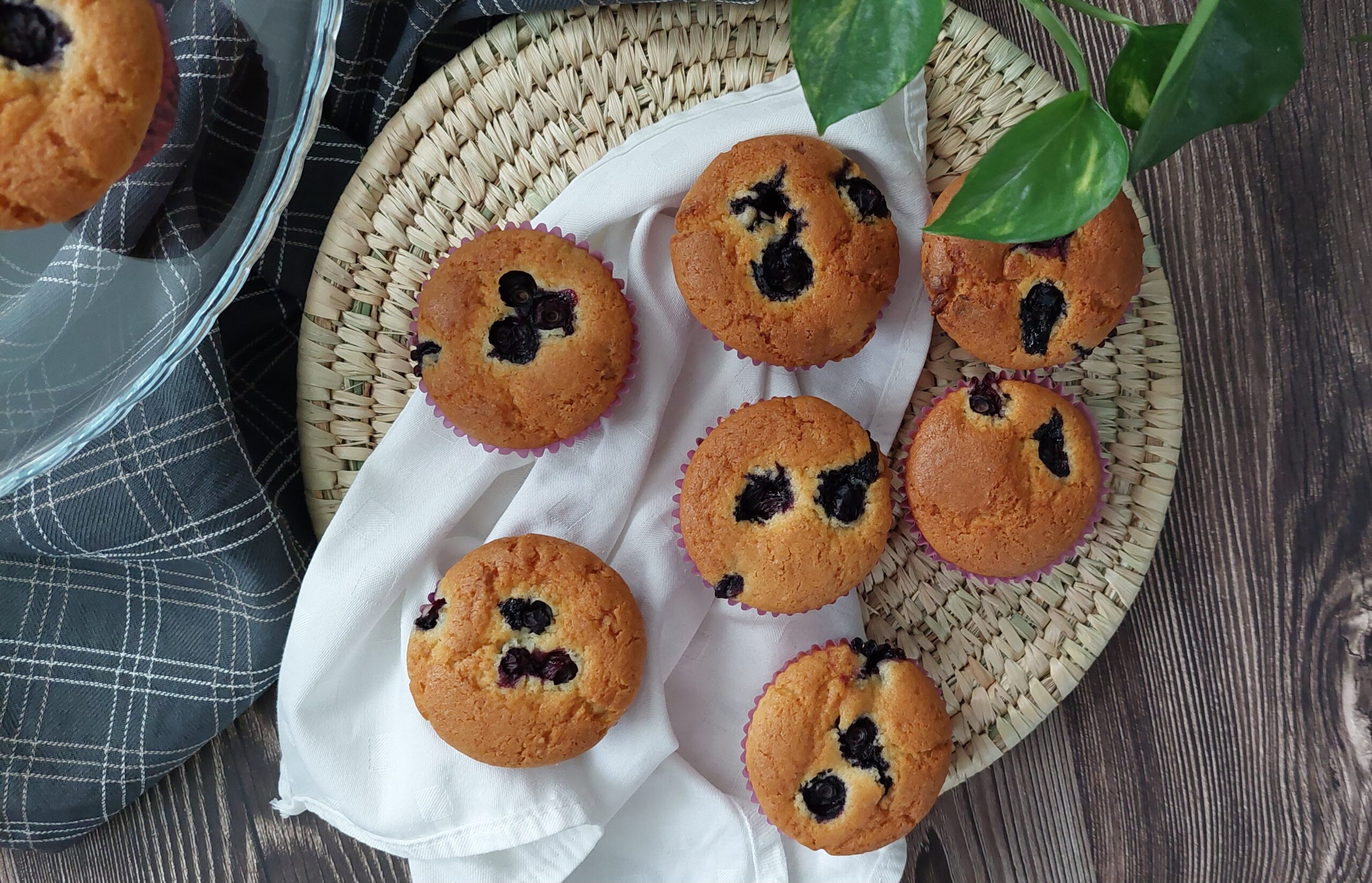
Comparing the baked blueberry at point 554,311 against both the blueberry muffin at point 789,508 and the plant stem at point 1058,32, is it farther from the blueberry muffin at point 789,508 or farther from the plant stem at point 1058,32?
the plant stem at point 1058,32

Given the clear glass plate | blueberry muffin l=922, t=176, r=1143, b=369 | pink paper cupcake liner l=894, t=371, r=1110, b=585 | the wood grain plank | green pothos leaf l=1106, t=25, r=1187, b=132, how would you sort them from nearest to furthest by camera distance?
green pothos leaf l=1106, t=25, r=1187, b=132 → the clear glass plate → blueberry muffin l=922, t=176, r=1143, b=369 → pink paper cupcake liner l=894, t=371, r=1110, b=585 → the wood grain plank

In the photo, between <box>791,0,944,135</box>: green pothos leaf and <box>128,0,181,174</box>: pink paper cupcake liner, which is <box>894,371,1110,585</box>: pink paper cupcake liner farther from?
<box>128,0,181,174</box>: pink paper cupcake liner

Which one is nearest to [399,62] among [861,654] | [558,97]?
[558,97]

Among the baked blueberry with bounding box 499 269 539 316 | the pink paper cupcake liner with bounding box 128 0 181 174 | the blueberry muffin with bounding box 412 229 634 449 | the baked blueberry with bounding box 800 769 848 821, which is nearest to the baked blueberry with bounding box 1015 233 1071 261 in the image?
the blueberry muffin with bounding box 412 229 634 449

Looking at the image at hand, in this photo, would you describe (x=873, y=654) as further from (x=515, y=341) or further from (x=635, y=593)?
(x=515, y=341)

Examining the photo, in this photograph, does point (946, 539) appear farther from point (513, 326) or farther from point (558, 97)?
point (558, 97)
